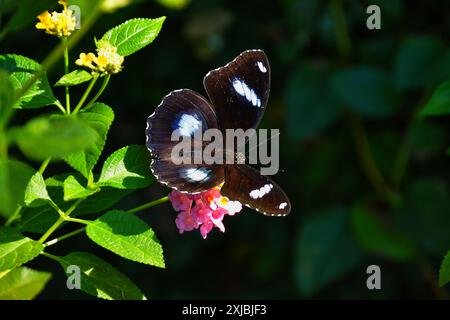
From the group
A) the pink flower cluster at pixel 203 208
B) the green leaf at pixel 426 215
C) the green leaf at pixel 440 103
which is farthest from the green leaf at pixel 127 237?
the green leaf at pixel 426 215

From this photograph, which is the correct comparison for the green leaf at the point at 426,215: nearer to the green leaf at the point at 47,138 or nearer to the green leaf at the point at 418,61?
the green leaf at the point at 418,61

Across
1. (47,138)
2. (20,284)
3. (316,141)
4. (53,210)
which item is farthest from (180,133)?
(316,141)

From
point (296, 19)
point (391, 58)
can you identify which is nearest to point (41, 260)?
point (296, 19)

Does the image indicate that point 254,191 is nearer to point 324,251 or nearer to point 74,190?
point 74,190

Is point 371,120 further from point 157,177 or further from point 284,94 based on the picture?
point 157,177

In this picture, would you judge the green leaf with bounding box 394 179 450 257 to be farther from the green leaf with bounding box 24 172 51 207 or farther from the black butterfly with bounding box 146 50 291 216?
the green leaf with bounding box 24 172 51 207
